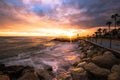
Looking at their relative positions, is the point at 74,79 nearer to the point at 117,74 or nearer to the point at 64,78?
the point at 64,78

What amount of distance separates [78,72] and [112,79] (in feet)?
9.31

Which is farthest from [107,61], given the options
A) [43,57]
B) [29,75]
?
[43,57]

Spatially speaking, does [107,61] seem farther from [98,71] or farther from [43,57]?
A: [43,57]

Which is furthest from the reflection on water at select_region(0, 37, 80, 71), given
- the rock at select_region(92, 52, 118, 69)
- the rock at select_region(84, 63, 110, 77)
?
the rock at select_region(92, 52, 118, 69)

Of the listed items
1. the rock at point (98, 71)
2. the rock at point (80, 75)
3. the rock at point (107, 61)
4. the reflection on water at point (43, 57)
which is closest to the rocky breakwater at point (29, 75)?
the rock at point (80, 75)

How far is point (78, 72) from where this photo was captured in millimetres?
9680

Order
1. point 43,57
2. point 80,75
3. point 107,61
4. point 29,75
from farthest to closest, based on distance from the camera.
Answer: point 43,57, point 107,61, point 80,75, point 29,75

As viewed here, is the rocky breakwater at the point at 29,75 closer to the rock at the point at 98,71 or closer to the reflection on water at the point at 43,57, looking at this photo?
the reflection on water at the point at 43,57

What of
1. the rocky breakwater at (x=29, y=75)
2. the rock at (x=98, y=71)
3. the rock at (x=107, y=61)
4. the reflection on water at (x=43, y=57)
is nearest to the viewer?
the rocky breakwater at (x=29, y=75)

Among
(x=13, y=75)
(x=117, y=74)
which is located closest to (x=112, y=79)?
(x=117, y=74)

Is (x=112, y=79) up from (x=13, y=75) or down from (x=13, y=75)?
up

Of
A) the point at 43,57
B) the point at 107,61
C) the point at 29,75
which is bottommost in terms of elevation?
the point at 43,57

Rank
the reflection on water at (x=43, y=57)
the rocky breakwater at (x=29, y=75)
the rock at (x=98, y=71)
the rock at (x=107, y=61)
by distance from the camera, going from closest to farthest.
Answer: the rocky breakwater at (x=29, y=75) → the rock at (x=98, y=71) → the rock at (x=107, y=61) → the reflection on water at (x=43, y=57)

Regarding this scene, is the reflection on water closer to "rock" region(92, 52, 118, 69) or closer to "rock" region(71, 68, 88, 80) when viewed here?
"rock" region(71, 68, 88, 80)
